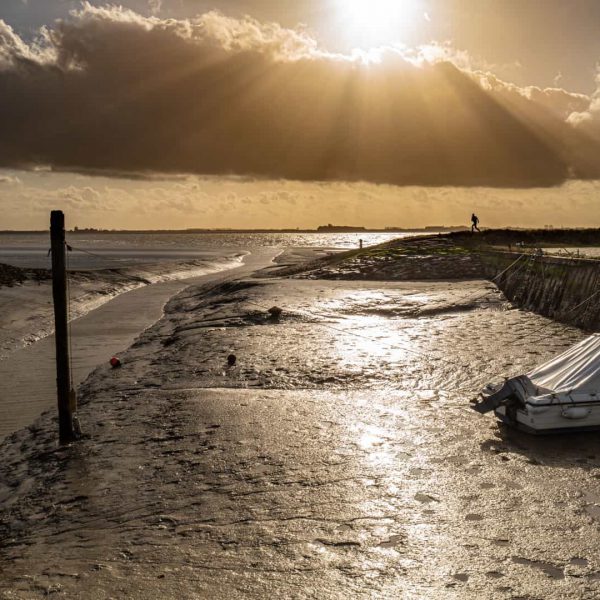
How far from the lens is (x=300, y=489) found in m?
8.20

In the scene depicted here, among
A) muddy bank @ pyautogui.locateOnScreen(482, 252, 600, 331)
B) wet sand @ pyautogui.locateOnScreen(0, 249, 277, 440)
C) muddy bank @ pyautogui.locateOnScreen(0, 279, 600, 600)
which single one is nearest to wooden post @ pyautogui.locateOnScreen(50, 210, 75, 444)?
muddy bank @ pyautogui.locateOnScreen(0, 279, 600, 600)

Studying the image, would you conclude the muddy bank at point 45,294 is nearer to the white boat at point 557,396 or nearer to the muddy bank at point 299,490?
the muddy bank at point 299,490

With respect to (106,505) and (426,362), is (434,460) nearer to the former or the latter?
(106,505)

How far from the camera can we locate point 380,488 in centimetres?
816

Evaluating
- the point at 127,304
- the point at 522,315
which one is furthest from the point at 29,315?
the point at 522,315

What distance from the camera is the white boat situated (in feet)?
31.5

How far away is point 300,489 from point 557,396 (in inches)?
158

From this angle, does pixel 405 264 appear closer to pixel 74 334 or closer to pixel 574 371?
pixel 74 334

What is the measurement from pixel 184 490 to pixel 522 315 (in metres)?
16.3

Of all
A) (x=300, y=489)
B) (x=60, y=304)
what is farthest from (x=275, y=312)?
(x=300, y=489)

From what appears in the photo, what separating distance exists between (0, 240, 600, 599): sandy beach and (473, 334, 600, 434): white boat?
291 millimetres

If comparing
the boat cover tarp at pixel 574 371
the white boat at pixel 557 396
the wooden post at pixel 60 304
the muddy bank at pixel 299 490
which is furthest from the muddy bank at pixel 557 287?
the wooden post at pixel 60 304

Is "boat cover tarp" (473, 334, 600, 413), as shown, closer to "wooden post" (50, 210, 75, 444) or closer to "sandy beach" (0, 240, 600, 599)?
"sandy beach" (0, 240, 600, 599)

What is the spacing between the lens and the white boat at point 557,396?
31.5ft
